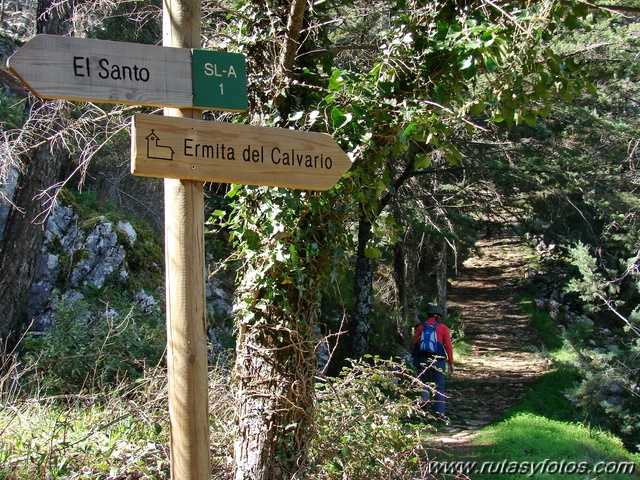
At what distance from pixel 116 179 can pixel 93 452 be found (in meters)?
8.00

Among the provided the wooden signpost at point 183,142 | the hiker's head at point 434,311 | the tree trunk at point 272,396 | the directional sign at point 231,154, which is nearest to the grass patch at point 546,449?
the hiker's head at point 434,311

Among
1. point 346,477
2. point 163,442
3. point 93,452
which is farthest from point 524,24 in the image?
point 93,452

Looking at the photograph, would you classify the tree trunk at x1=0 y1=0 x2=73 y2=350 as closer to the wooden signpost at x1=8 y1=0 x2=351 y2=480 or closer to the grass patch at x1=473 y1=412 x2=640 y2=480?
the wooden signpost at x1=8 y1=0 x2=351 y2=480

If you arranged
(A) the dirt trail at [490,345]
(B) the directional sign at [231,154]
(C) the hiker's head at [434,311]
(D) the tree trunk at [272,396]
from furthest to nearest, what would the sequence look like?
1. (A) the dirt trail at [490,345]
2. (C) the hiker's head at [434,311]
3. (D) the tree trunk at [272,396]
4. (B) the directional sign at [231,154]

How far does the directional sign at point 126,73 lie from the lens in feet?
7.93

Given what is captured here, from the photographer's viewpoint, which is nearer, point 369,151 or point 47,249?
point 369,151

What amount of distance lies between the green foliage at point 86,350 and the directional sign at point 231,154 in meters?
3.77

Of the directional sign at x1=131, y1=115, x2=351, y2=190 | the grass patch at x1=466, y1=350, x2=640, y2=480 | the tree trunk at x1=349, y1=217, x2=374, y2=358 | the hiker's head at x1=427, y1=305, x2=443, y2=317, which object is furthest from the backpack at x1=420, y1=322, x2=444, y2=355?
the directional sign at x1=131, y1=115, x2=351, y2=190

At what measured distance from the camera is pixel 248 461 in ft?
12.9

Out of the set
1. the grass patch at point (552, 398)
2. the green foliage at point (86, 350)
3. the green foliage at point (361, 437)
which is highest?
the green foliage at point (86, 350)

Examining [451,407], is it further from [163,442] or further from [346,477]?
[163,442]

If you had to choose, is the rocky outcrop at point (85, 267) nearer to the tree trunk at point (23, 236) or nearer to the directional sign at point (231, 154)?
the tree trunk at point (23, 236)

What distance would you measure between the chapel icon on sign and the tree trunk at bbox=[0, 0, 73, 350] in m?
5.89

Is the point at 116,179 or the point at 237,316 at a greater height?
the point at 116,179
